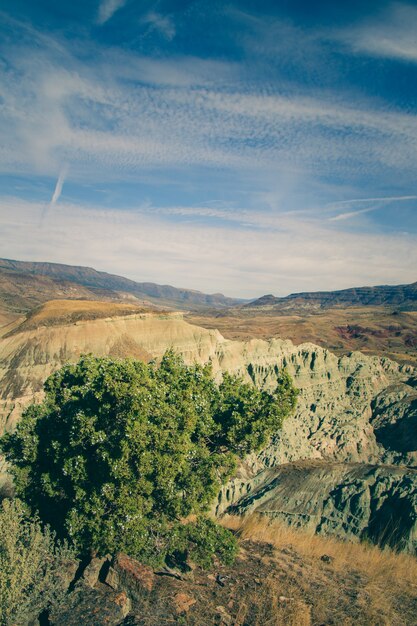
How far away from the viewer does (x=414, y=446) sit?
3106 cm

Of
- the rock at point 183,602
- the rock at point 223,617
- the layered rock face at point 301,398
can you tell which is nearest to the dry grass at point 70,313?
the layered rock face at point 301,398

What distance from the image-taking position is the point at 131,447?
10.8 m

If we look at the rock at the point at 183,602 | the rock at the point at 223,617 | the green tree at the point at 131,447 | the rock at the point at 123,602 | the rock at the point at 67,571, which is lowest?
the rock at the point at 67,571

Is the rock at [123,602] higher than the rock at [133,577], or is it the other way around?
the rock at [133,577]

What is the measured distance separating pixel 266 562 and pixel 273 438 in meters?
18.0

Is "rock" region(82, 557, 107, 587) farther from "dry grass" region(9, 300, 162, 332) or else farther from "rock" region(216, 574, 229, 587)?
"dry grass" region(9, 300, 162, 332)

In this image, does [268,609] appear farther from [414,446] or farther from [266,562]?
[414,446]

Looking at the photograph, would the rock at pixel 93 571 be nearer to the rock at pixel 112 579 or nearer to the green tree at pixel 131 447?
the rock at pixel 112 579

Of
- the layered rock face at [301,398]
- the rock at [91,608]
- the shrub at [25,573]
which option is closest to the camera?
the shrub at [25,573]

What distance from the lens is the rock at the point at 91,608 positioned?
897cm

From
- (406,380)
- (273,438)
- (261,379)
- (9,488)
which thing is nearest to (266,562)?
(9,488)

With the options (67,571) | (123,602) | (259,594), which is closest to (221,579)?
(259,594)

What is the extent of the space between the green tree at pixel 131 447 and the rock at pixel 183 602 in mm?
1305

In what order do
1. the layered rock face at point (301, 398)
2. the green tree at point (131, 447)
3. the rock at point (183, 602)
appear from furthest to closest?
the layered rock face at point (301, 398) → the green tree at point (131, 447) → the rock at point (183, 602)
